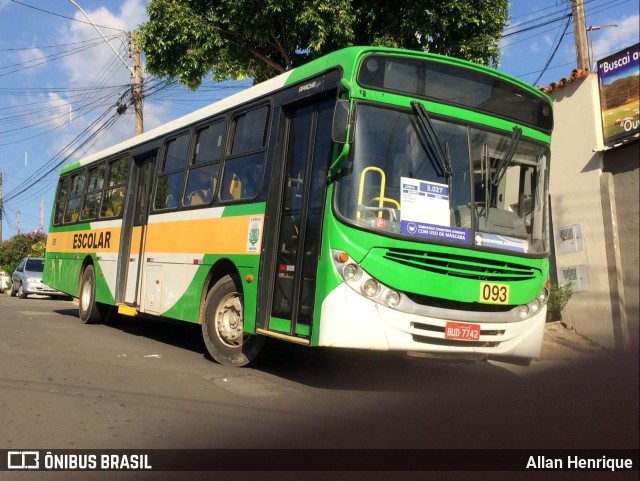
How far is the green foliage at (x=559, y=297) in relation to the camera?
910 centimetres

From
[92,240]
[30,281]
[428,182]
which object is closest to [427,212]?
[428,182]

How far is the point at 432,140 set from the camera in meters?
5.61

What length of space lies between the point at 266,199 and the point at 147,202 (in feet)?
11.8

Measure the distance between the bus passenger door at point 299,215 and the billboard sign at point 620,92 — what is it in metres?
2.45

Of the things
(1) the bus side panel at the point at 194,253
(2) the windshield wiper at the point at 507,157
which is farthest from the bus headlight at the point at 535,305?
(1) the bus side panel at the point at 194,253

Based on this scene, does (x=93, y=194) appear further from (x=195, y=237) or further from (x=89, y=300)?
(x=195, y=237)

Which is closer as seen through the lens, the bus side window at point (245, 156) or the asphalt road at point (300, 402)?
the asphalt road at point (300, 402)

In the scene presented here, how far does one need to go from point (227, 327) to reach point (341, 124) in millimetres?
3029

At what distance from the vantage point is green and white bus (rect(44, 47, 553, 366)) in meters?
5.38

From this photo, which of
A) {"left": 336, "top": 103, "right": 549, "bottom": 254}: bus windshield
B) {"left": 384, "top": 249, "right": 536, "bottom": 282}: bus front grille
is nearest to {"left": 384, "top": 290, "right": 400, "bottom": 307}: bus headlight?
{"left": 384, "top": 249, "right": 536, "bottom": 282}: bus front grille

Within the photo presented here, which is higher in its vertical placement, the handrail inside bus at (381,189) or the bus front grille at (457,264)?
the handrail inside bus at (381,189)

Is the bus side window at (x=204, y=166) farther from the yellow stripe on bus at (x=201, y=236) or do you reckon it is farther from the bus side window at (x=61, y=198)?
the bus side window at (x=61, y=198)

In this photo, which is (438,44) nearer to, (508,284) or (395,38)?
(395,38)

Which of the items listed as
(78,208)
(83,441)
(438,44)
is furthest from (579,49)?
(78,208)
